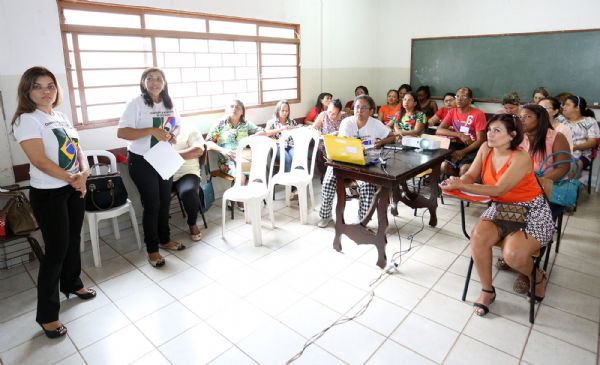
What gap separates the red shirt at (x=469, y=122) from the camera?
4266mm

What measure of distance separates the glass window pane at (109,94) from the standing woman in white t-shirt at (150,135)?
35.7 inches

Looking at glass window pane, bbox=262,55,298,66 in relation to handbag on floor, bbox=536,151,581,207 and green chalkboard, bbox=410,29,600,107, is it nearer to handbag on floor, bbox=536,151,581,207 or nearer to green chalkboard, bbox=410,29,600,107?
green chalkboard, bbox=410,29,600,107

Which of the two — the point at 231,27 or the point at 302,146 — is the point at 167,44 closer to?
the point at 231,27

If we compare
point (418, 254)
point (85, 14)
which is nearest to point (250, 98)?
point (85, 14)

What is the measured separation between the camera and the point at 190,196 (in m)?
3.37

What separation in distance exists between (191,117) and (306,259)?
208 cm

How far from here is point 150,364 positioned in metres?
1.94

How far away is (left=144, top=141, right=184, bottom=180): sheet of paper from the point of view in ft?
8.98

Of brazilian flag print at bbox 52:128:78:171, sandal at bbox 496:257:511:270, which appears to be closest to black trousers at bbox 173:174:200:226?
brazilian flag print at bbox 52:128:78:171

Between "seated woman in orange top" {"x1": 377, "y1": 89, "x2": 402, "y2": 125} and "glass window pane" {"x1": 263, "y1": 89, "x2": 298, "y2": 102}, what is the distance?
132 centimetres

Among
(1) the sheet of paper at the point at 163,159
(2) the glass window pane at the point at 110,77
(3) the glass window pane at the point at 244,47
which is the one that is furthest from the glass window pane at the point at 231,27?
(1) the sheet of paper at the point at 163,159

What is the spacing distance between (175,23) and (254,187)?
75.8 inches

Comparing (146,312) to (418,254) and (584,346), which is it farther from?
(584,346)

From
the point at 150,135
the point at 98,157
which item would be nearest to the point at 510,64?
the point at 150,135
